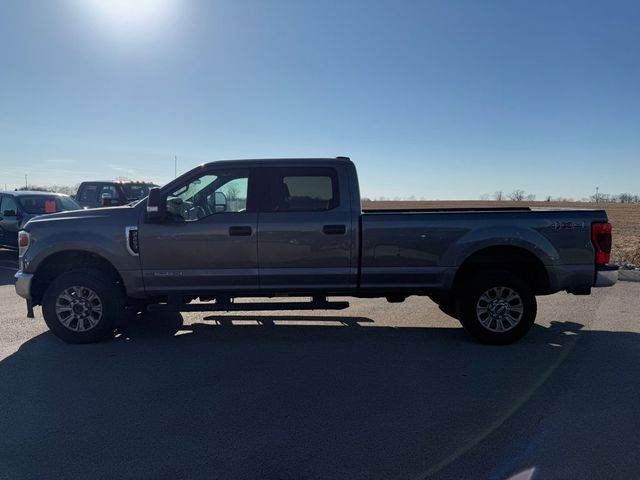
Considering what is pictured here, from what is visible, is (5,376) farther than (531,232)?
No

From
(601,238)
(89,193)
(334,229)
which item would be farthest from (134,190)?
(601,238)

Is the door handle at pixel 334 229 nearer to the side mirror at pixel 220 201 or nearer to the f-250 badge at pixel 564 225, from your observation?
the side mirror at pixel 220 201

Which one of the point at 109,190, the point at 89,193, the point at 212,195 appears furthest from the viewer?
the point at 89,193

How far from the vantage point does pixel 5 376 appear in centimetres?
438

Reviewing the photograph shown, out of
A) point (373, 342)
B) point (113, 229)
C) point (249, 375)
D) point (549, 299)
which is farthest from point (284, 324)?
point (549, 299)

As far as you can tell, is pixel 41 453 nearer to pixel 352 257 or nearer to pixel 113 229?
pixel 113 229

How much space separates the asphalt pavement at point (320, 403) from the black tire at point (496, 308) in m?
0.19

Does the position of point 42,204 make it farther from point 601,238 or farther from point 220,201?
point 601,238

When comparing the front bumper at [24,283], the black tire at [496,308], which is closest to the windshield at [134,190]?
the front bumper at [24,283]

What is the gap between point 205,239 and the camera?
524 centimetres

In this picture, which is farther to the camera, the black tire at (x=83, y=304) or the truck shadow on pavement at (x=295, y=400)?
the black tire at (x=83, y=304)

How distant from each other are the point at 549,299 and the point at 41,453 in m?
7.50

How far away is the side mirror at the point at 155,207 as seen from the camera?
5125 millimetres

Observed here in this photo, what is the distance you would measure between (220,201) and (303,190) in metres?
1.02
